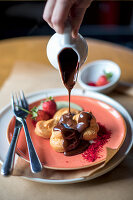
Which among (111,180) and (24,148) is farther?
(24,148)

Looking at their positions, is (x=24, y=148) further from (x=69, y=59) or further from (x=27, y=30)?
(x=27, y=30)

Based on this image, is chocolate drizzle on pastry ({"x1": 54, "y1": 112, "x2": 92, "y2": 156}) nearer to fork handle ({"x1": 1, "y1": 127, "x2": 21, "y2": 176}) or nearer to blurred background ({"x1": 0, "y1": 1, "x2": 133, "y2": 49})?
fork handle ({"x1": 1, "y1": 127, "x2": 21, "y2": 176})

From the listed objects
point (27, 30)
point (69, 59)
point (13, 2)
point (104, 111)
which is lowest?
point (27, 30)

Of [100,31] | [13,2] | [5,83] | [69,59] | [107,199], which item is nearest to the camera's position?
[107,199]

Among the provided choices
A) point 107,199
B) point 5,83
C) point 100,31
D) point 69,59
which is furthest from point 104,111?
point 100,31

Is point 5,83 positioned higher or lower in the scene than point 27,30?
higher
